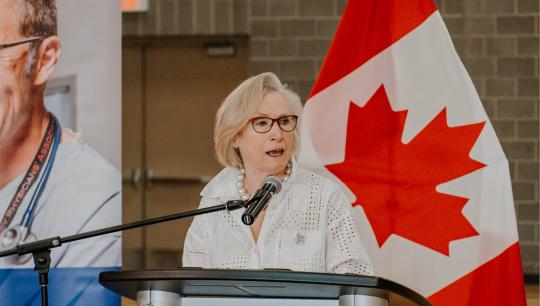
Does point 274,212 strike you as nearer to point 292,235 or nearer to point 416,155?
point 292,235

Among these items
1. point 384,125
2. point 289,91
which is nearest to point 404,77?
point 384,125

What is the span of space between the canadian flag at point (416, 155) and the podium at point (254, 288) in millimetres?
1076

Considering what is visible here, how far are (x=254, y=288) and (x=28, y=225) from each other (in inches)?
39.0

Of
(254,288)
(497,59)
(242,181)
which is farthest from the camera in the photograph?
(497,59)

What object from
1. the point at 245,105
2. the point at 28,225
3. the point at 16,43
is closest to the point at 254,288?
the point at 245,105

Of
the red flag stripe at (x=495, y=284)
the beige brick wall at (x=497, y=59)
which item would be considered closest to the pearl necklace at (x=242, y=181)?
the red flag stripe at (x=495, y=284)

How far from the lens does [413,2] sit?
321cm

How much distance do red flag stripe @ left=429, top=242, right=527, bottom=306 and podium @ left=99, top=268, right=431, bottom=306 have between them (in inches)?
42.0

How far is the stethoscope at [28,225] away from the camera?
2.67 metres

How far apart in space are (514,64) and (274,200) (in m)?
4.40

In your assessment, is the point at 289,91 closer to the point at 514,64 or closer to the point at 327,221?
the point at 327,221

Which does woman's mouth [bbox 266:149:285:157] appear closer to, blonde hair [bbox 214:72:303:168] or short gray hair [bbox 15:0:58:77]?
blonde hair [bbox 214:72:303:168]

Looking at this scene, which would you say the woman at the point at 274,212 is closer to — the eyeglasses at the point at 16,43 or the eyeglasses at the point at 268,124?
the eyeglasses at the point at 268,124

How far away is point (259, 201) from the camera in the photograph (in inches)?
Result: 80.8
